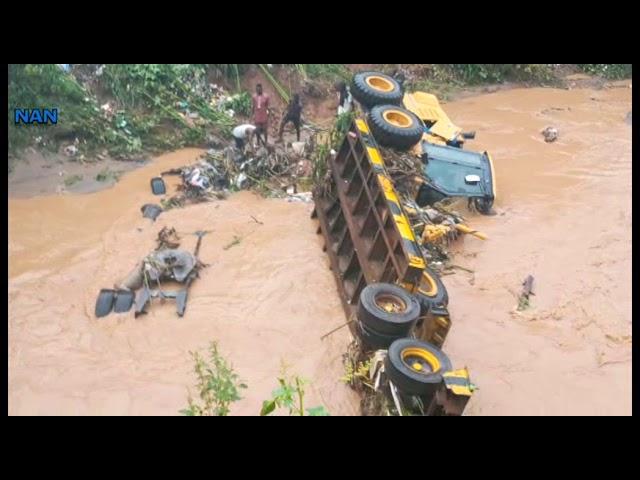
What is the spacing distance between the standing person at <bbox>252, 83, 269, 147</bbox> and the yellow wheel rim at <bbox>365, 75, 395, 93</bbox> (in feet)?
6.86

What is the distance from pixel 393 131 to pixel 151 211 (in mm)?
4001

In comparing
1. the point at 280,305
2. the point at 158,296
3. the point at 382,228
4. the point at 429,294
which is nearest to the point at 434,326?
the point at 429,294

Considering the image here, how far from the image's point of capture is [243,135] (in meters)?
10.8

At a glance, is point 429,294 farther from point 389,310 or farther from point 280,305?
point 280,305

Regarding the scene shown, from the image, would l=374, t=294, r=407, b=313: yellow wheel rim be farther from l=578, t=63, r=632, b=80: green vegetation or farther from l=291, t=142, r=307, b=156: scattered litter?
l=578, t=63, r=632, b=80: green vegetation

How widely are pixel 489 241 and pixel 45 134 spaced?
811cm

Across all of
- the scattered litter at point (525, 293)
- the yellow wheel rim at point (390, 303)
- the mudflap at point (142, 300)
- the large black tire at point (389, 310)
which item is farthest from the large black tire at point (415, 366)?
the mudflap at point (142, 300)

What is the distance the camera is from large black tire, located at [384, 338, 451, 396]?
4.83 meters

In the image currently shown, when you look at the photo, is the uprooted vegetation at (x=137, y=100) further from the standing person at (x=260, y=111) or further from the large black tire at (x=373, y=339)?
the large black tire at (x=373, y=339)

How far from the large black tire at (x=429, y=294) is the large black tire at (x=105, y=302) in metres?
3.72

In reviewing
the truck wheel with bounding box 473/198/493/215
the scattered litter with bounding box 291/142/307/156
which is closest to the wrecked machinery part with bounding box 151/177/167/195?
the scattered litter with bounding box 291/142/307/156

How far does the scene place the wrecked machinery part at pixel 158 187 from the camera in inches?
390

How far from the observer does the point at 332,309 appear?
7219 mm
